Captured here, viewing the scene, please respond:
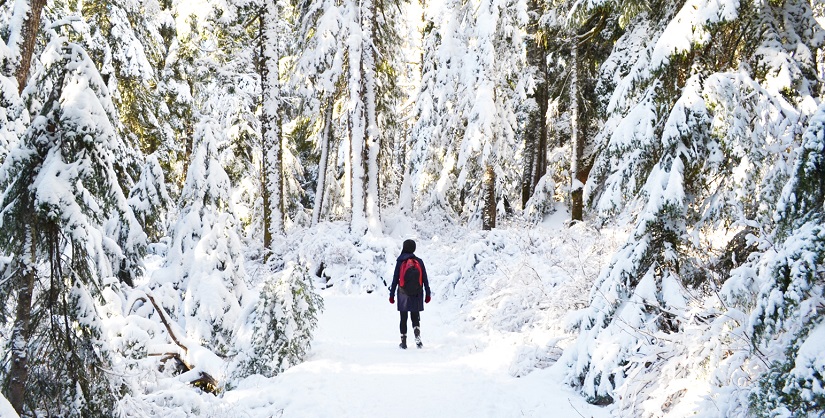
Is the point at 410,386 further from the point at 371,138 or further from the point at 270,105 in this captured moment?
the point at 270,105

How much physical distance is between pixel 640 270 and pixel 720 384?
2.20 metres

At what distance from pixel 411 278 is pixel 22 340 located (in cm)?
598

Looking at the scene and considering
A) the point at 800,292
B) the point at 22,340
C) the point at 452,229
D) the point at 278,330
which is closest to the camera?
the point at 800,292

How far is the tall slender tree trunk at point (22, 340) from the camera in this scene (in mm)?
3284

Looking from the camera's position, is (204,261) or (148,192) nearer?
(204,261)

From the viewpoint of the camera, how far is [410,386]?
257 inches

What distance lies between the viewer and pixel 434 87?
60.5 feet

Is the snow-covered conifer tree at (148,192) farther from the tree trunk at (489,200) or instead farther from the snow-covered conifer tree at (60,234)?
the tree trunk at (489,200)

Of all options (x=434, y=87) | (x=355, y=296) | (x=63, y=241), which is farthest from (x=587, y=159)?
(x=63, y=241)

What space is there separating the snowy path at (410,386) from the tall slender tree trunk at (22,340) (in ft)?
7.10

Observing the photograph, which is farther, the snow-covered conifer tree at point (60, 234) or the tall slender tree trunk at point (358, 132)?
the tall slender tree trunk at point (358, 132)

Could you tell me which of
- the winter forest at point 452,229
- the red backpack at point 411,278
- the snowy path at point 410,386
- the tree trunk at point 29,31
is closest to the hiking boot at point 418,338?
the snowy path at point 410,386

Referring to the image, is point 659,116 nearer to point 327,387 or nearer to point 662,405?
point 662,405

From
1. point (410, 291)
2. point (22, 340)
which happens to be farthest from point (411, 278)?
point (22, 340)
